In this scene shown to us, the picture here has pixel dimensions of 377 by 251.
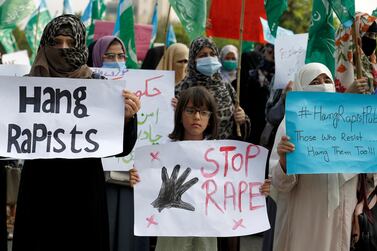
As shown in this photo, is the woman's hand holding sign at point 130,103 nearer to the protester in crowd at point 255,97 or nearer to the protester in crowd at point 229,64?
the protester in crowd at point 255,97

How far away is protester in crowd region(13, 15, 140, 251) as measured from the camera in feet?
14.0

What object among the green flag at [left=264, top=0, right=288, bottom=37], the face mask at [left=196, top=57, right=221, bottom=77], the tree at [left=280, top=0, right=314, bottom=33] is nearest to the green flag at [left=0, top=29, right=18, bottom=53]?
the green flag at [left=264, top=0, right=288, bottom=37]

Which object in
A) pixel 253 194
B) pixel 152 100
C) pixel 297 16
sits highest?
pixel 297 16

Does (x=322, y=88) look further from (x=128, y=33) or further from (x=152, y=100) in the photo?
(x=128, y=33)

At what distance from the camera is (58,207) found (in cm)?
428

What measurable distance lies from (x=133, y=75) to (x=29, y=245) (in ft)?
6.87

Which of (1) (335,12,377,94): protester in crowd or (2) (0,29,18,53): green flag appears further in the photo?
(2) (0,29,18,53): green flag

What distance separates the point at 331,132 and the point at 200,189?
845 mm

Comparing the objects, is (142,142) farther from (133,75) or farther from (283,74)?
(283,74)

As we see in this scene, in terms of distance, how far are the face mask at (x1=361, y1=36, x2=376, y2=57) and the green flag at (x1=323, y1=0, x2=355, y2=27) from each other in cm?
42

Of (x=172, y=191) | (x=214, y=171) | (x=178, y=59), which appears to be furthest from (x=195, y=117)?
(x=178, y=59)

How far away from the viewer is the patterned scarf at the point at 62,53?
4246mm

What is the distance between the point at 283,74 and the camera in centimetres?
764

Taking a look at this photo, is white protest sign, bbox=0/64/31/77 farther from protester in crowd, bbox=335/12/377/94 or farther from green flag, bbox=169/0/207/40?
protester in crowd, bbox=335/12/377/94
